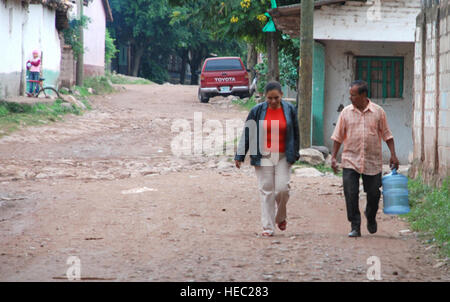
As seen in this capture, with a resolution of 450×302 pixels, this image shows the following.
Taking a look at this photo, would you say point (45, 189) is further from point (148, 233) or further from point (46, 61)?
point (46, 61)

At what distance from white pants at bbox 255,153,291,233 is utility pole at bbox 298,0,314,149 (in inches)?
213

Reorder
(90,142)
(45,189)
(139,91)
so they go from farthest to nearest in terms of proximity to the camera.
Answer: (139,91), (90,142), (45,189)

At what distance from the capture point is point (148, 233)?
722 cm

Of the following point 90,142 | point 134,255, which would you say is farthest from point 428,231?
point 90,142

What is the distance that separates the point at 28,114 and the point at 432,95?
11794 mm

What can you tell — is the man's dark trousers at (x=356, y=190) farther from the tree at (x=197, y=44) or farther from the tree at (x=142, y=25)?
the tree at (x=197, y=44)

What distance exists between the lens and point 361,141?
6801mm

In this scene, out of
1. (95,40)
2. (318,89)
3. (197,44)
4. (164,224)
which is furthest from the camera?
(197,44)

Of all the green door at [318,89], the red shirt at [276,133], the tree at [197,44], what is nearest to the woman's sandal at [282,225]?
the red shirt at [276,133]

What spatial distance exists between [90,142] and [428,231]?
10123mm

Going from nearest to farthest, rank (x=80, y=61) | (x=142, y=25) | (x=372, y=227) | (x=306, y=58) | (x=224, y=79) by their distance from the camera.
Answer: (x=372, y=227)
(x=306, y=58)
(x=224, y=79)
(x=80, y=61)
(x=142, y=25)

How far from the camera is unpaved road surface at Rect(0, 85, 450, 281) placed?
5.61m

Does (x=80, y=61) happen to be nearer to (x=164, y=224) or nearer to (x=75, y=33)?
(x=75, y=33)

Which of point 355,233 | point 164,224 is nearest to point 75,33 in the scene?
point 164,224
